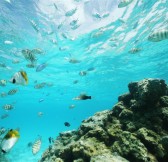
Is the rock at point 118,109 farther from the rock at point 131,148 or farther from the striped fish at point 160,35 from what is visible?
the striped fish at point 160,35

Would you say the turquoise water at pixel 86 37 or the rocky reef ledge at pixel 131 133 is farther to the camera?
the turquoise water at pixel 86 37

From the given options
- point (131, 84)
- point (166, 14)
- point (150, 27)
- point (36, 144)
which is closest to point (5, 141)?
point (36, 144)

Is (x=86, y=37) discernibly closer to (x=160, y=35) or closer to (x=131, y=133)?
(x=160, y=35)

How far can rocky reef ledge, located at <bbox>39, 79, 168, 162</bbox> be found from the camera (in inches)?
170

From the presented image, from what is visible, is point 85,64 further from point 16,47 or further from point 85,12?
point 85,12

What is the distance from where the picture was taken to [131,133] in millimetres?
4762

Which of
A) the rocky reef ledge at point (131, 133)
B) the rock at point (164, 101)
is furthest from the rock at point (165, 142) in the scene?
the rock at point (164, 101)

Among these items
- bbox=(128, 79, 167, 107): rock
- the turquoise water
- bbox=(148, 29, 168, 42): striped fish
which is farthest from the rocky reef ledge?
the turquoise water

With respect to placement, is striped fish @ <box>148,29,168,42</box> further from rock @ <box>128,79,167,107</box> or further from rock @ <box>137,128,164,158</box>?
rock @ <box>137,128,164,158</box>

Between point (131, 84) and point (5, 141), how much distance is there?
477cm

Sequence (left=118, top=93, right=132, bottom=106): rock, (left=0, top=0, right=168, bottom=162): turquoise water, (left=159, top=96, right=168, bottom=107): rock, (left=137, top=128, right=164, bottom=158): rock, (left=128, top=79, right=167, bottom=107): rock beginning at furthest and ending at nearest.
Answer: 1. (left=0, top=0, right=168, bottom=162): turquoise water
2. (left=118, top=93, right=132, bottom=106): rock
3. (left=159, top=96, right=168, bottom=107): rock
4. (left=128, top=79, right=167, bottom=107): rock
5. (left=137, top=128, right=164, bottom=158): rock

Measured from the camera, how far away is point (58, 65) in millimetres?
33375

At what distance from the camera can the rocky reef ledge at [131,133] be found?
4312 millimetres

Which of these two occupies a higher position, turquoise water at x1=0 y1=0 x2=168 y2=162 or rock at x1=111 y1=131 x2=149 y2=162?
turquoise water at x1=0 y1=0 x2=168 y2=162
